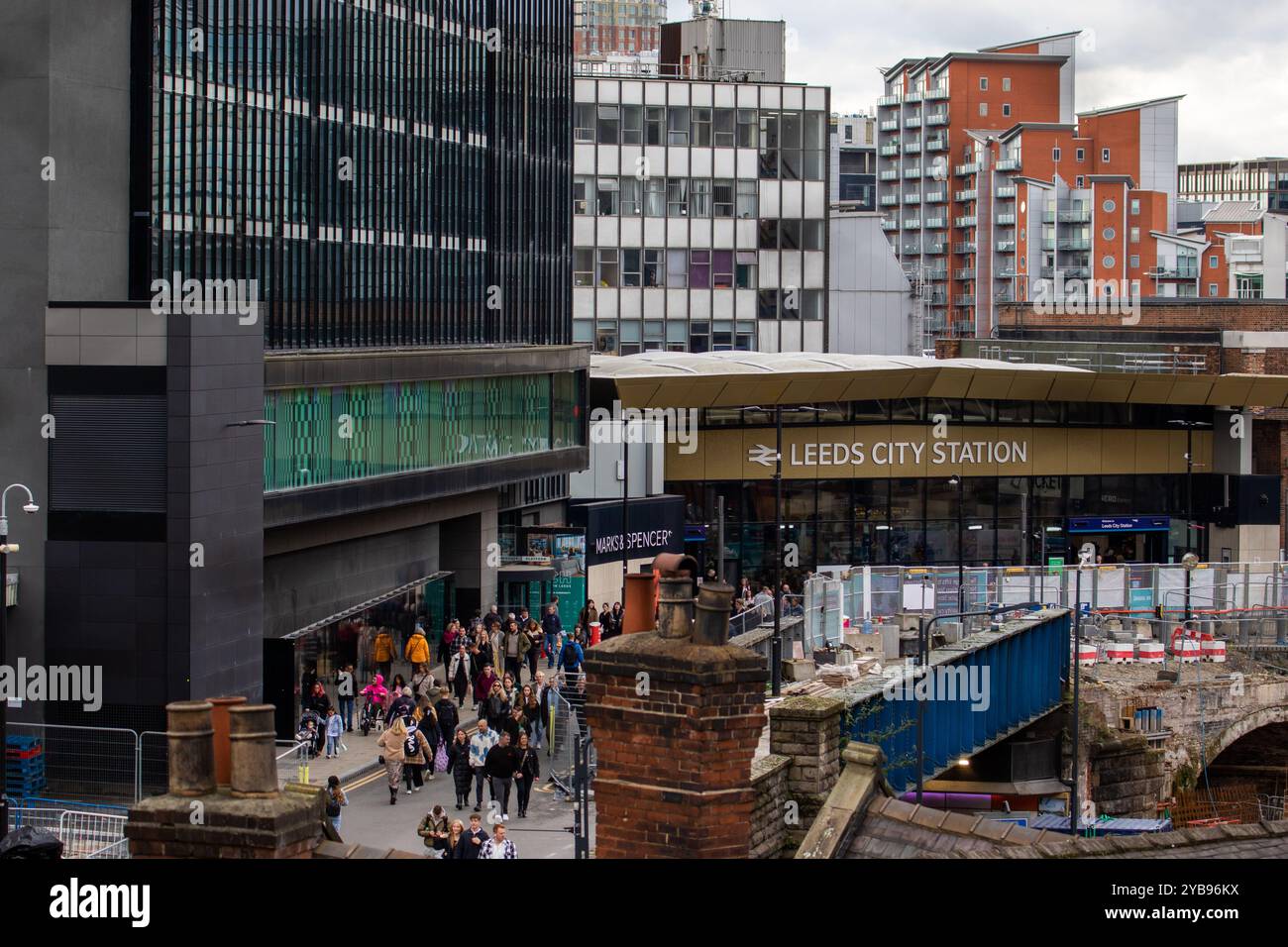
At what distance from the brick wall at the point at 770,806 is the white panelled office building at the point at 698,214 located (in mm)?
54500

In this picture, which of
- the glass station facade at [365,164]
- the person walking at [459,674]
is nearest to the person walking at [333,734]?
the person walking at [459,674]

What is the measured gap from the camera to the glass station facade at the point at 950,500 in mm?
58062

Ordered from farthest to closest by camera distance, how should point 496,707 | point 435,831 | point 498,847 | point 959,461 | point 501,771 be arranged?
point 959,461
point 496,707
point 501,771
point 435,831
point 498,847

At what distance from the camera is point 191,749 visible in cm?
1069

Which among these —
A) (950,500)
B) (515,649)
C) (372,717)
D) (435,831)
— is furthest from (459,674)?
(950,500)

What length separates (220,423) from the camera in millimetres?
28266

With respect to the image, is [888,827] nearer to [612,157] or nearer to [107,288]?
[107,288]

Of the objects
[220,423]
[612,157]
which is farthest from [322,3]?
[612,157]

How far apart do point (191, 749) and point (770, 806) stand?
8.33 meters

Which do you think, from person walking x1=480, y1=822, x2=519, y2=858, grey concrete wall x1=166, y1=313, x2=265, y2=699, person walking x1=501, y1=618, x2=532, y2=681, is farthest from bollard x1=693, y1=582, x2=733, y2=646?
person walking x1=501, y1=618, x2=532, y2=681

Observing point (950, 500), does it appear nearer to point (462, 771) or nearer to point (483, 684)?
point (483, 684)

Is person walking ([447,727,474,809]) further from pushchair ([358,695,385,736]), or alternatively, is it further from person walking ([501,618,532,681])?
person walking ([501,618,532,681])

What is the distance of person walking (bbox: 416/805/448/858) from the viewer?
21188mm

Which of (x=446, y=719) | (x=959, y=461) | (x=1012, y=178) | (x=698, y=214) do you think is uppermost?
(x=1012, y=178)
